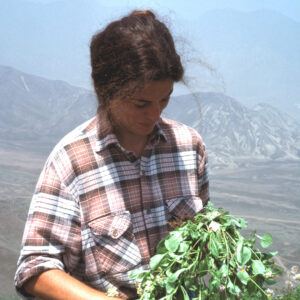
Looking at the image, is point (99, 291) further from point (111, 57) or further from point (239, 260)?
point (111, 57)

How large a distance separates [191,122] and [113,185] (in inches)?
1311

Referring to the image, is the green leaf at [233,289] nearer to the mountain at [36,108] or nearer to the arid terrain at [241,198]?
the arid terrain at [241,198]

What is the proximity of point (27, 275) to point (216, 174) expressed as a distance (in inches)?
1112

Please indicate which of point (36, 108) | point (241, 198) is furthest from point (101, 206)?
point (36, 108)

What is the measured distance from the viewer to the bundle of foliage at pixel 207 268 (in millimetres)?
1353

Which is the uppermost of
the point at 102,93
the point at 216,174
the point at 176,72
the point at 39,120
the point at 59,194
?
the point at 176,72

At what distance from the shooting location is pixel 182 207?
5.56ft

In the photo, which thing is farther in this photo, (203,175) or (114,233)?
(203,175)

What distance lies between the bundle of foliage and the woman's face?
0.32m

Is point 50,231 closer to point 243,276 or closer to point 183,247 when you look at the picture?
point 183,247

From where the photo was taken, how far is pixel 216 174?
96.6 ft

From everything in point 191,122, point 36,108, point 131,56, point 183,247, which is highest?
point 131,56

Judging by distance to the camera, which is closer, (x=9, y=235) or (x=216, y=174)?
(x=9, y=235)

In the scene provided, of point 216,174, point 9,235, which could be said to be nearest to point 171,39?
point 9,235
